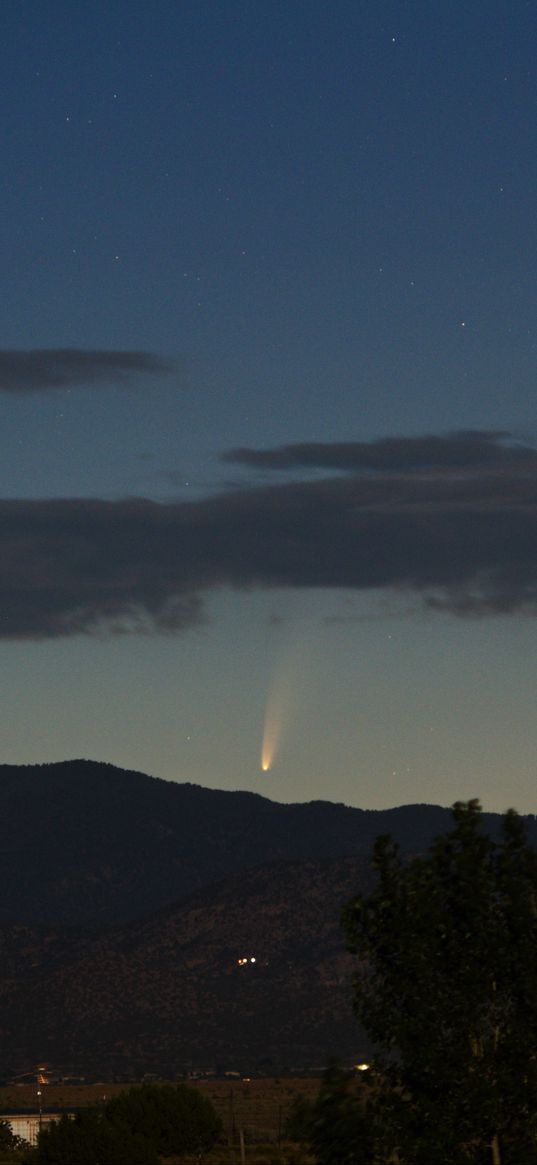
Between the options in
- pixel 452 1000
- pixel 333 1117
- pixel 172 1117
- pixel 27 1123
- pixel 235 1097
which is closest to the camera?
pixel 333 1117

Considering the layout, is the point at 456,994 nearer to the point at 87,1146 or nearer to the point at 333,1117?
the point at 333,1117

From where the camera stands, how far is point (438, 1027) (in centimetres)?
2797

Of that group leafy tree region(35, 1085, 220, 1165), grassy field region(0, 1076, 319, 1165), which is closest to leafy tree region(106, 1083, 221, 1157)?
leafy tree region(35, 1085, 220, 1165)

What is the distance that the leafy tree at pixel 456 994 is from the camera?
2731 centimetres

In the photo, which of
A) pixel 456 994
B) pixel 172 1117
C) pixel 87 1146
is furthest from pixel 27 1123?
pixel 456 994

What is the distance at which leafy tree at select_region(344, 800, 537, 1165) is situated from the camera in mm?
27312

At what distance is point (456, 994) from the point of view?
92.4 feet

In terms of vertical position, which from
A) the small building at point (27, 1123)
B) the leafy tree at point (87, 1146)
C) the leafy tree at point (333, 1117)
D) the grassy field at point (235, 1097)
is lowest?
the grassy field at point (235, 1097)

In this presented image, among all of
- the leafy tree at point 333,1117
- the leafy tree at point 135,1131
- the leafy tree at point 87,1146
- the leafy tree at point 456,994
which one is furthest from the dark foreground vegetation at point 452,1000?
the leafy tree at point 135,1131

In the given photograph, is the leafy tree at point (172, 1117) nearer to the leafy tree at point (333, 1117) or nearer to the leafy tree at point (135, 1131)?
the leafy tree at point (135, 1131)

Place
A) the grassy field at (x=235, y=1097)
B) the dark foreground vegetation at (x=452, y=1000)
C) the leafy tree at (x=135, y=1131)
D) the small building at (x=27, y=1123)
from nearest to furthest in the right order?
the dark foreground vegetation at (x=452, y=1000) < the leafy tree at (x=135, y=1131) < the small building at (x=27, y=1123) < the grassy field at (x=235, y=1097)

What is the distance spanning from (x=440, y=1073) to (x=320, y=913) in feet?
509

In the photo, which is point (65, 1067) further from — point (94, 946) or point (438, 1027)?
point (438, 1027)

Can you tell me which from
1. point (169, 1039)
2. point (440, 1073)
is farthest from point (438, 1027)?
point (169, 1039)
